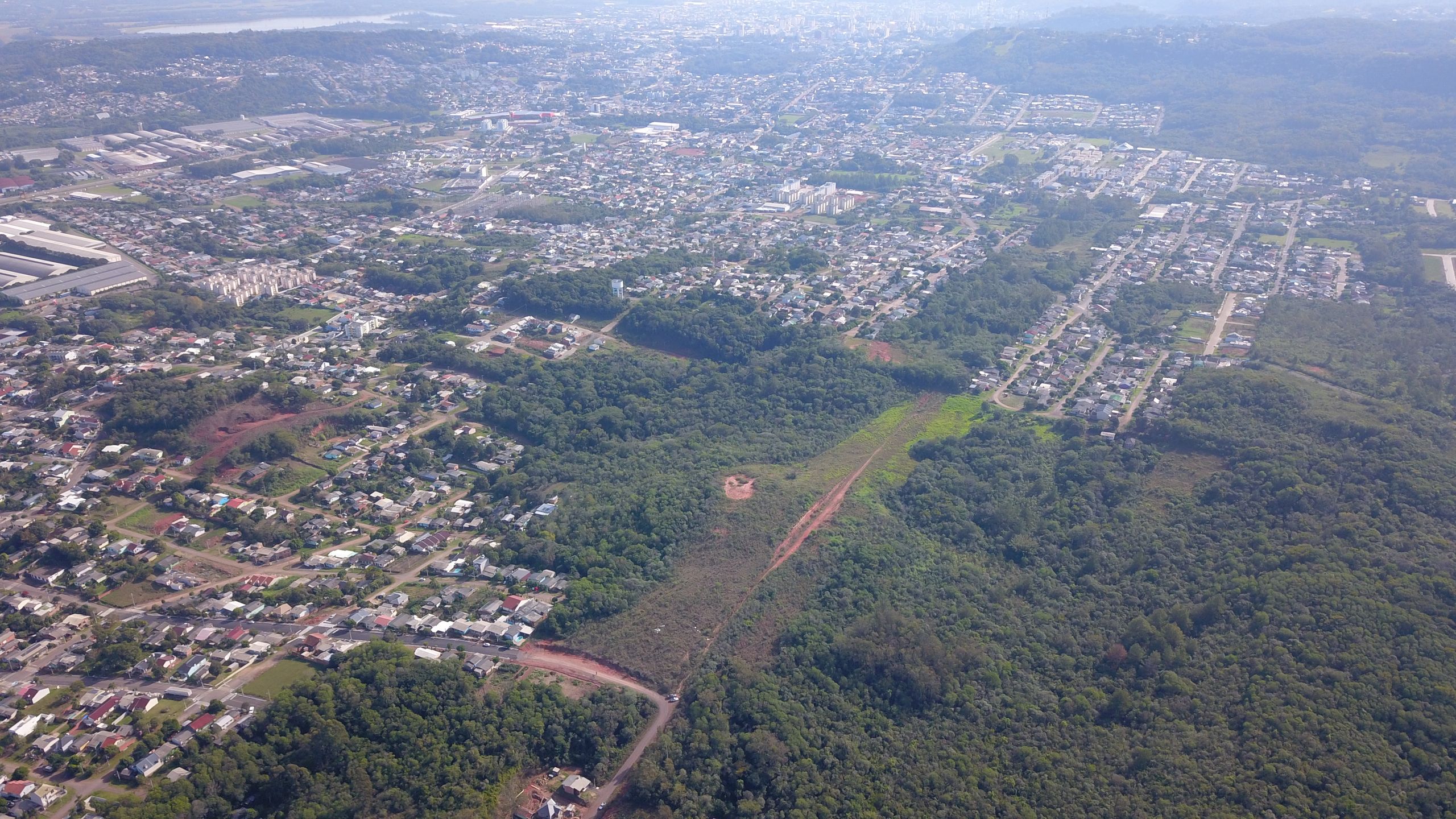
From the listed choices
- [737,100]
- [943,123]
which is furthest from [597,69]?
[943,123]

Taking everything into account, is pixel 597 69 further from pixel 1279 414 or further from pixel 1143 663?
pixel 1143 663

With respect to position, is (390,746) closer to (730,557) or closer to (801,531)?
(730,557)

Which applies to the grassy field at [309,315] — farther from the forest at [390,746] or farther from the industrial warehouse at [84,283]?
the forest at [390,746]

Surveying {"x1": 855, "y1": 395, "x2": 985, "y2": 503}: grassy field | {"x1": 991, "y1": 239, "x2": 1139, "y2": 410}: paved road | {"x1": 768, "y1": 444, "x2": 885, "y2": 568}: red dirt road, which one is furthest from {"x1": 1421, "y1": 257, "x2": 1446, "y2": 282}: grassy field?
{"x1": 768, "y1": 444, "x2": 885, "y2": 568}: red dirt road

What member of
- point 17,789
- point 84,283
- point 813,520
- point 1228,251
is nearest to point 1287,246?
point 1228,251

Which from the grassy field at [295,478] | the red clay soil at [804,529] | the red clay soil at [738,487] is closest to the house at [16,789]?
the grassy field at [295,478]

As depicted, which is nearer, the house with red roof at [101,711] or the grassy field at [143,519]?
the house with red roof at [101,711]
